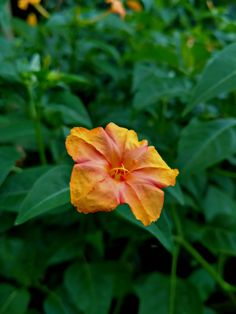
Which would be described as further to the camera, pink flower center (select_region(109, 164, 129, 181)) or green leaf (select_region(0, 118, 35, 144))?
green leaf (select_region(0, 118, 35, 144))

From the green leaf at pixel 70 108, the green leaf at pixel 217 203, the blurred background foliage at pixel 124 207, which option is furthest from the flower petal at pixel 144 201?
the green leaf at pixel 217 203

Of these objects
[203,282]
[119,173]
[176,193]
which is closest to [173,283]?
[203,282]

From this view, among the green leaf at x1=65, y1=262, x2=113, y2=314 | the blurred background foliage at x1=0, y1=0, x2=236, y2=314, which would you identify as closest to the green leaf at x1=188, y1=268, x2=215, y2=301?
the blurred background foliage at x1=0, y1=0, x2=236, y2=314

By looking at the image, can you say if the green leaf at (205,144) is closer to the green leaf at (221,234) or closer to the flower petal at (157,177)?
the green leaf at (221,234)

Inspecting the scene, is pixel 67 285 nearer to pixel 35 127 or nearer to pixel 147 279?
pixel 147 279

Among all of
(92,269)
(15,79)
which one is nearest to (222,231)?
(92,269)

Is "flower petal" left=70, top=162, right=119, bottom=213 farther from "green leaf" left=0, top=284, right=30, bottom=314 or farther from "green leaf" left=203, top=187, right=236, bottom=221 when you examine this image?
"green leaf" left=203, top=187, right=236, bottom=221

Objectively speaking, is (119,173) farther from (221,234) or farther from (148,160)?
(221,234)
